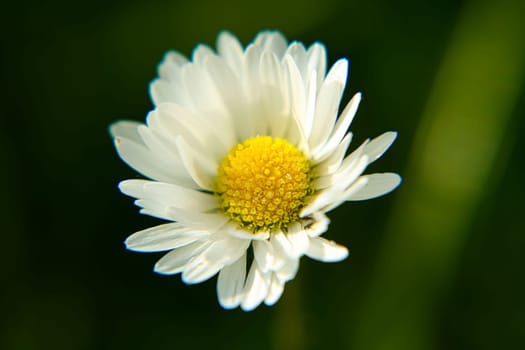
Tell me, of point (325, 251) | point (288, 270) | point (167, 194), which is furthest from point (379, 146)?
point (167, 194)

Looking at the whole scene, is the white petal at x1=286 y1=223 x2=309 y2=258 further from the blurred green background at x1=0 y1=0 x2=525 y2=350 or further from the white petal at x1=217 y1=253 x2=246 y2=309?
the blurred green background at x1=0 y1=0 x2=525 y2=350

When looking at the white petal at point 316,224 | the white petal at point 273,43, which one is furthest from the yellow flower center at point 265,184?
the white petal at point 273,43

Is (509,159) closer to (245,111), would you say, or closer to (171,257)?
(245,111)

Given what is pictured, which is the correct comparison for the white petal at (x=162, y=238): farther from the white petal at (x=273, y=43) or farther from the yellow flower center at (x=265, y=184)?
the white petal at (x=273, y=43)

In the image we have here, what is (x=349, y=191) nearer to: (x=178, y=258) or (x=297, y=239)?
(x=297, y=239)

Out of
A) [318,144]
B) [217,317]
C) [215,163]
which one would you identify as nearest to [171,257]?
[215,163]

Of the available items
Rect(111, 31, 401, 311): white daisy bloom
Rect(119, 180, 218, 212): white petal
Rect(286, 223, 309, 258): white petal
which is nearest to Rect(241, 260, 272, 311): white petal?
Rect(111, 31, 401, 311): white daisy bloom
